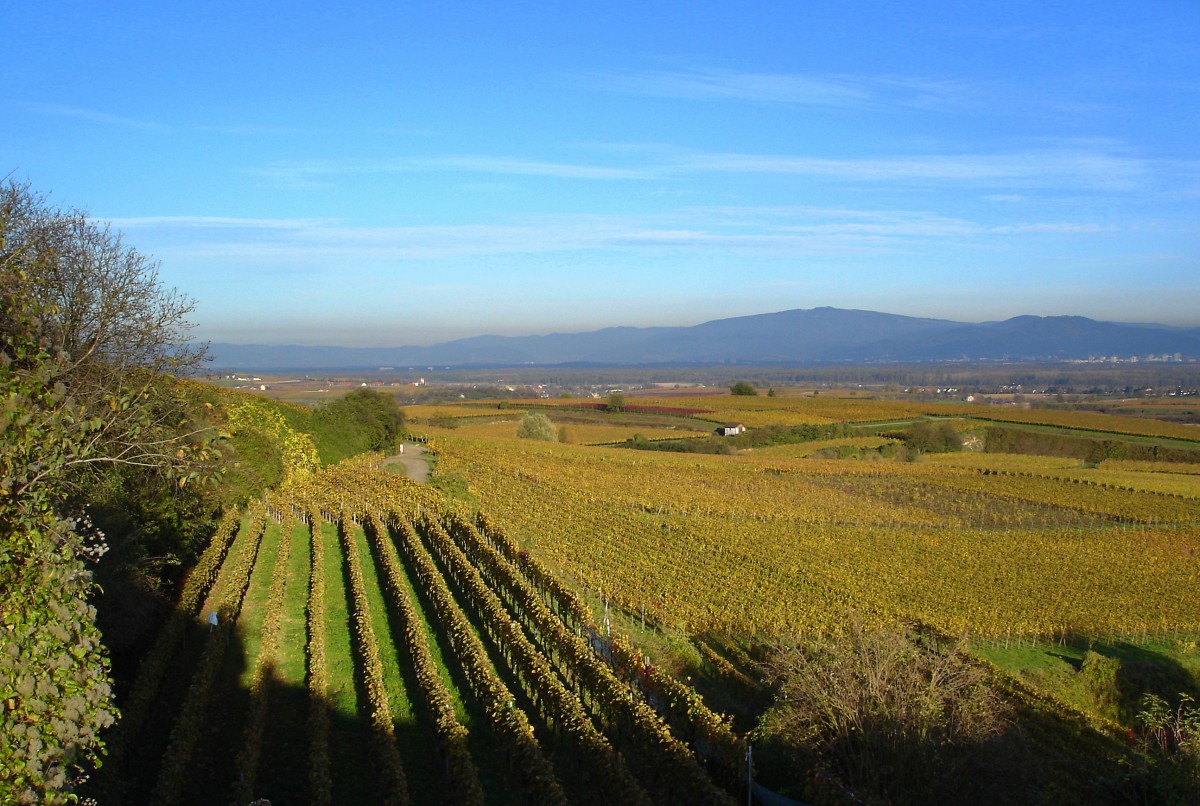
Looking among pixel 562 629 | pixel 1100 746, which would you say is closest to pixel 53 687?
pixel 562 629

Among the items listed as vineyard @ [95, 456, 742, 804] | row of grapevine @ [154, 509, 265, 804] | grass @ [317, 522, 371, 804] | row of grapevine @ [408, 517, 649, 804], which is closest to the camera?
row of grapevine @ [154, 509, 265, 804]

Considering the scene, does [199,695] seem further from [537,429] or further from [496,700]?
[537,429]

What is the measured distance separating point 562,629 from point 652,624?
3.99 m

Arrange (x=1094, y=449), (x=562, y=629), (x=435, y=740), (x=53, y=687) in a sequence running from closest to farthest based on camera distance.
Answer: (x=53, y=687) < (x=435, y=740) < (x=562, y=629) < (x=1094, y=449)

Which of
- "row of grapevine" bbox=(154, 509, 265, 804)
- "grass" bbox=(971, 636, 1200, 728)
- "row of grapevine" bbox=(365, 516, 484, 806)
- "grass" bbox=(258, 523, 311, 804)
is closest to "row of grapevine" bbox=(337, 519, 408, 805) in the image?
"row of grapevine" bbox=(365, 516, 484, 806)

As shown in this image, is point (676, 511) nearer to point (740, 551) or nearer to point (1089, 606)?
point (740, 551)

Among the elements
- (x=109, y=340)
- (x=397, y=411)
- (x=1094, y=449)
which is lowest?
(x=1094, y=449)

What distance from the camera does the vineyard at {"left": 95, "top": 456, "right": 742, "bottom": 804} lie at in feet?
35.9

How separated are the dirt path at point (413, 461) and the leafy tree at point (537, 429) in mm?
9109

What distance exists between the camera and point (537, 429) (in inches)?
2579

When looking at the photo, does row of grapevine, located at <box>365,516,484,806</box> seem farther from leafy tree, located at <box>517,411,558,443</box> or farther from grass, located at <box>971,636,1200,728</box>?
leafy tree, located at <box>517,411,558,443</box>

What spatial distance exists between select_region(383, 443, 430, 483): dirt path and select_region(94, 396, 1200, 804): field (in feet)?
6.89

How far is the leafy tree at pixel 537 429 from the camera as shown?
65.0 m

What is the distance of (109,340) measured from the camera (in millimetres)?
16297
